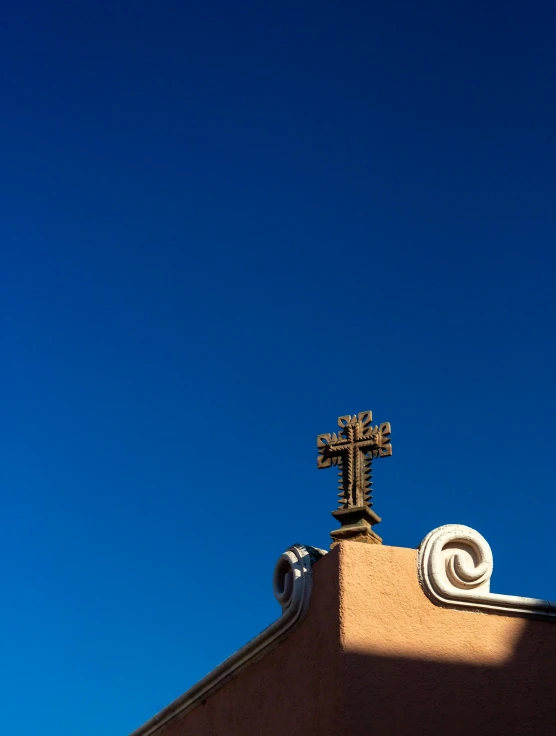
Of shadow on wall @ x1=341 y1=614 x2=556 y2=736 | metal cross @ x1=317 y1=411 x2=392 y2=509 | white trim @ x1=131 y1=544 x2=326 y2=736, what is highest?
metal cross @ x1=317 y1=411 x2=392 y2=509

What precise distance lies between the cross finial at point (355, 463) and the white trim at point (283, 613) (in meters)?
0.33

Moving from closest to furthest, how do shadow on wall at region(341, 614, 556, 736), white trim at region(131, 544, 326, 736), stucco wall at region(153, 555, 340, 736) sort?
shadow on wall at region(341, 614, 556, 736) → stucco wall at region(153, 555, 340, 736) → white trim at region(131, 544, 326, 736)

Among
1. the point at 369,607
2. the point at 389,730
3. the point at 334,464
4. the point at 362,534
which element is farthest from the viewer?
the point at 334,464

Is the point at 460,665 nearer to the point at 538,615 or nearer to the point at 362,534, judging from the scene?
the point at 538,615

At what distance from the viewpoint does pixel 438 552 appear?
265 inches

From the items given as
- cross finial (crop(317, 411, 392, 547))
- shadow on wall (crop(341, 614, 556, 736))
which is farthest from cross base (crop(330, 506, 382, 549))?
shadow on wall (crop(341, 614, 556, 736))

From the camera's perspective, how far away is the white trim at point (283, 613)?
7.04 m

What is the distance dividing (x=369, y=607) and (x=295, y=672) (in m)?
0.82

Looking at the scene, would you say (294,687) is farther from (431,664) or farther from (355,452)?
(355,452)

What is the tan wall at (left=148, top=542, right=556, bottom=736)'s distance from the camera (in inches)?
245

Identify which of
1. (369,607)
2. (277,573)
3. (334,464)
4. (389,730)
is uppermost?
(334,464)

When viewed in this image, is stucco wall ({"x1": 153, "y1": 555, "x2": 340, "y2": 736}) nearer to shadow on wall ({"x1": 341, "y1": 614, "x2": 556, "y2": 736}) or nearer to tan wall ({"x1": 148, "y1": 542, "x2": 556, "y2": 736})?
tan wall ({"x1": 148, "y1": 542, "x2": 556, "y2": 736})

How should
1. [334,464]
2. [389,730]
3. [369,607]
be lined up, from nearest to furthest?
[389,730]
[369,607]
[334,464]

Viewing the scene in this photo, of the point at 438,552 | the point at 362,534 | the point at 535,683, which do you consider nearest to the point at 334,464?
the point at 362,534
